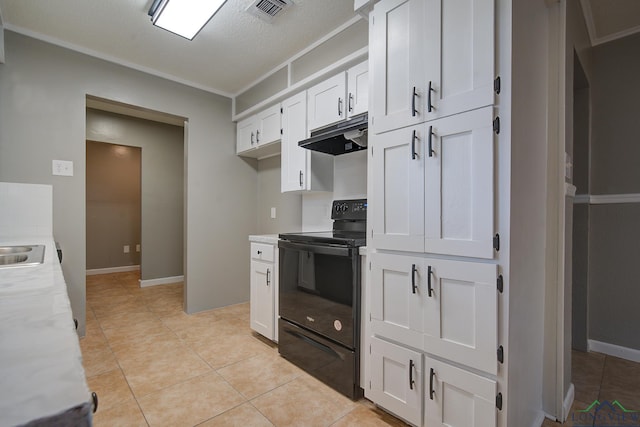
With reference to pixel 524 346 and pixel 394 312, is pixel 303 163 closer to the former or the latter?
pixel 394 312

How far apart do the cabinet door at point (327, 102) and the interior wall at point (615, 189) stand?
199 centimetres

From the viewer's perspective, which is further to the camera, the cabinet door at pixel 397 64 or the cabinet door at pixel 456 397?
the cabinet door at pixel 397 64

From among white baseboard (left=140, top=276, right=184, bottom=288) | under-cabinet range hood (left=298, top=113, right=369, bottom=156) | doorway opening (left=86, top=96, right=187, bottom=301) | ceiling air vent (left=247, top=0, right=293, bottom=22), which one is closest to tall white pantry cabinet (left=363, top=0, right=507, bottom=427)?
under-cabinet range hood (left=298, top=113, right=369, bottom=156)

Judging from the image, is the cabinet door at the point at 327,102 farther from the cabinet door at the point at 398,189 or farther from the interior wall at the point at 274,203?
the interior wall at the point at 274,203

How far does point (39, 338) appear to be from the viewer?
432mm

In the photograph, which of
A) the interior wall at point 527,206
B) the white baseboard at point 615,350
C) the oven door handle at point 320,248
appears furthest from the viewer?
the white baseboard at point 615,350

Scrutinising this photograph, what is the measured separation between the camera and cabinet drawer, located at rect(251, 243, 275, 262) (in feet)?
8.07

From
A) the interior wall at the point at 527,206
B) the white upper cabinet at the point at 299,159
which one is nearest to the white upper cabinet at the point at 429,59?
the interior wall at the point at 527,206

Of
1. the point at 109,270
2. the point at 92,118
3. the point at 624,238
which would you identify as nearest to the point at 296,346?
the point at 624,238

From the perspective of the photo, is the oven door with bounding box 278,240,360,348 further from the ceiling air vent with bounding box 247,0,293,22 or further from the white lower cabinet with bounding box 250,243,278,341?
the ceiling air vent with bounding box 247,0,293,22

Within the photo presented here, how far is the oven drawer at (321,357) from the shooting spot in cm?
178

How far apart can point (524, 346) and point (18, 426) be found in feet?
5.50

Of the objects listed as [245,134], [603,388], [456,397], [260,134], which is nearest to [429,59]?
[456,397]

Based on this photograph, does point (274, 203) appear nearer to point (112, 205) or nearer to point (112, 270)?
point (112, 205)
